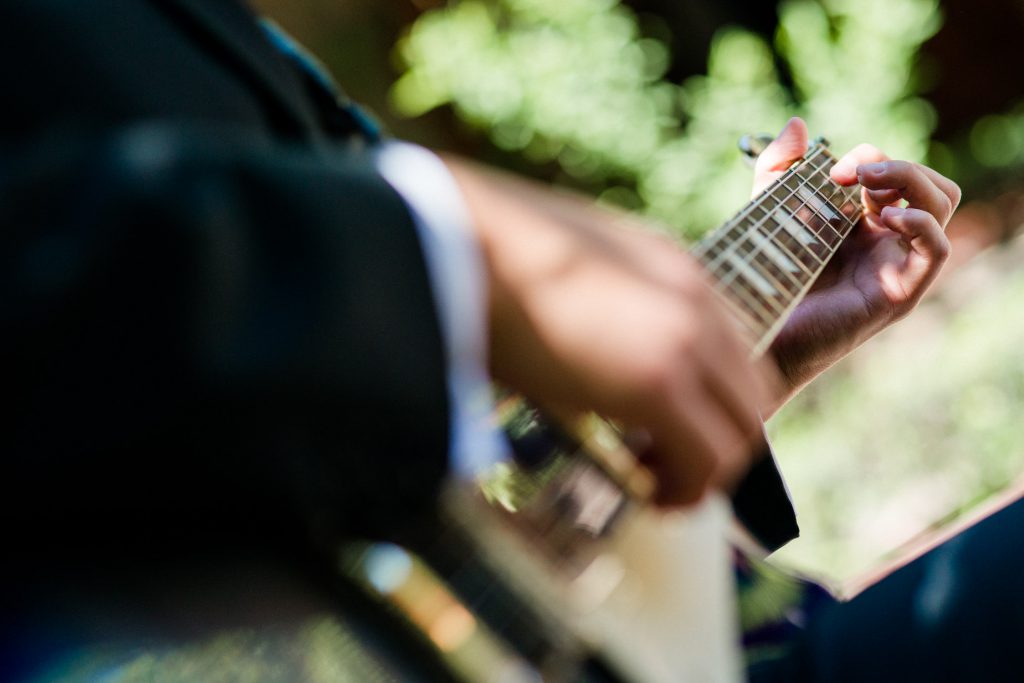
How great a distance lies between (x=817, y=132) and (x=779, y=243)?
6.58 feet

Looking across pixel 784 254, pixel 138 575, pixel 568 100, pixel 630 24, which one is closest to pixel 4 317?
pixel 138 575

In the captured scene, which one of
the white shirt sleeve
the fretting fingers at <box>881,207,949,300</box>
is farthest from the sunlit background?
the white shirt sleeve

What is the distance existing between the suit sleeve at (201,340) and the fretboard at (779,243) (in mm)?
383

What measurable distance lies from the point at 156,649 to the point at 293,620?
8 centimetres

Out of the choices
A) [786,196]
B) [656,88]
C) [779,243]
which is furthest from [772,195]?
[656,88]

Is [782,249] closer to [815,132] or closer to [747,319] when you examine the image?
[747,319]

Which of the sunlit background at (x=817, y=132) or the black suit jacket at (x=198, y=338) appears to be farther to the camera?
the sunlit background at (x=817, y=132)

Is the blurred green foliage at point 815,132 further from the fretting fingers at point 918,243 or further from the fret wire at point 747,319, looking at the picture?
the fret wire at point 747,319

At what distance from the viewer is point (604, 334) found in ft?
1.58

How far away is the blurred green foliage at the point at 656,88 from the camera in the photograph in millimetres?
2527

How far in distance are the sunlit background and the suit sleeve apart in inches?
81.5

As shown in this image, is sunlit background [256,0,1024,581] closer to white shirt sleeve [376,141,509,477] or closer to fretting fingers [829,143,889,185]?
fretting fingers [829,143,889,185]

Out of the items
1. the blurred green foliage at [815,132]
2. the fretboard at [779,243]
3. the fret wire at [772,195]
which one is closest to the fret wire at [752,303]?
the fretboard at [779,243]

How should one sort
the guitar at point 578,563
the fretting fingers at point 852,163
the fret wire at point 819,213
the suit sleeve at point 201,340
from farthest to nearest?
the fretting fingers at point 852,163 → the fret wire at point 819,213 → the guitar at point 578,563 → the suit sleeve at point 201,340
